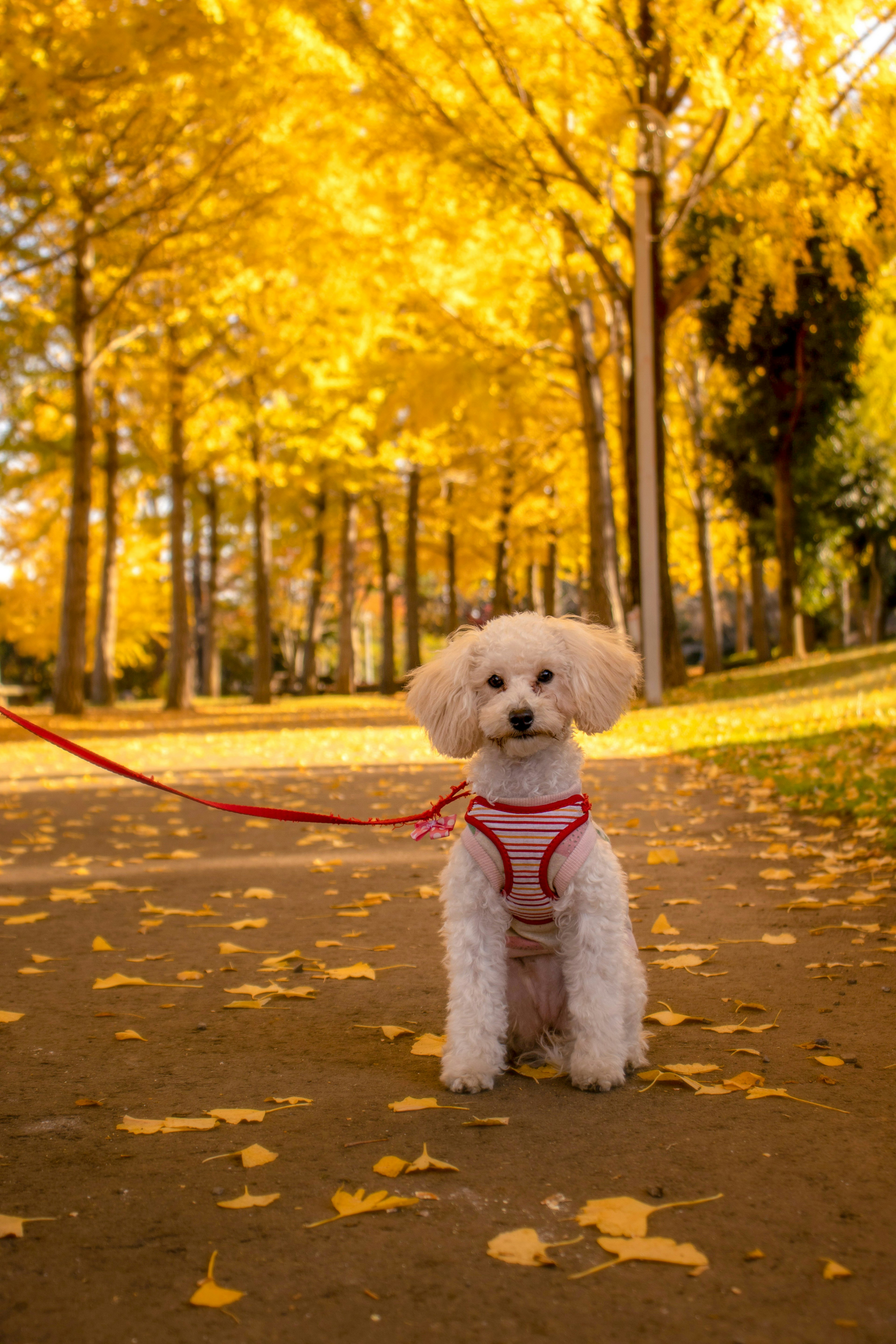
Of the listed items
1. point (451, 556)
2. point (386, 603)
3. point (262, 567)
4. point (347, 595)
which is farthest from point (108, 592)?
point (451, 556)

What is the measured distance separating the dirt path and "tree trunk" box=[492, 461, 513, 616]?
2258cm

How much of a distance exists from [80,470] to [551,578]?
54.2 ft

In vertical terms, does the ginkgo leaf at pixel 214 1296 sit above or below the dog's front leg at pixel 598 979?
below

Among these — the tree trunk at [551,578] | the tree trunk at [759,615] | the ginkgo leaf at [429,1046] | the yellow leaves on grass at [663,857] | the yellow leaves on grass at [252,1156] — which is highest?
the tree trunk at [551,578]

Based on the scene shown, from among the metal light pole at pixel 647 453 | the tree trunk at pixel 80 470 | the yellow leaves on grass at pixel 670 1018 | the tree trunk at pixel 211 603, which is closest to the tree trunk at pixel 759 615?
the metal light pole at pixel 647 453

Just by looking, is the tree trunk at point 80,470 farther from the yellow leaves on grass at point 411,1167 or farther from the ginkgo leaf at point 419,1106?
the yellow leaves on grass at point 411,1167

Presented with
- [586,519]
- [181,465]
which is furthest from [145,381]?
[586,519]

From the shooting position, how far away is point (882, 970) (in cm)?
434

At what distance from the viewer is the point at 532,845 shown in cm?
335

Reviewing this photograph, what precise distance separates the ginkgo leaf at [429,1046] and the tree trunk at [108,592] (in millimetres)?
20868

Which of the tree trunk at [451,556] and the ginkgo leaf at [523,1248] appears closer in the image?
the ginkgo leaf at [523,1248]

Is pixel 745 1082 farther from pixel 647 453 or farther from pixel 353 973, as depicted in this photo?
pixel 647 453

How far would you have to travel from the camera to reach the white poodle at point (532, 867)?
3.32m

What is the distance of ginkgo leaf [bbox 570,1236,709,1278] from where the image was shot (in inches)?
89.7
